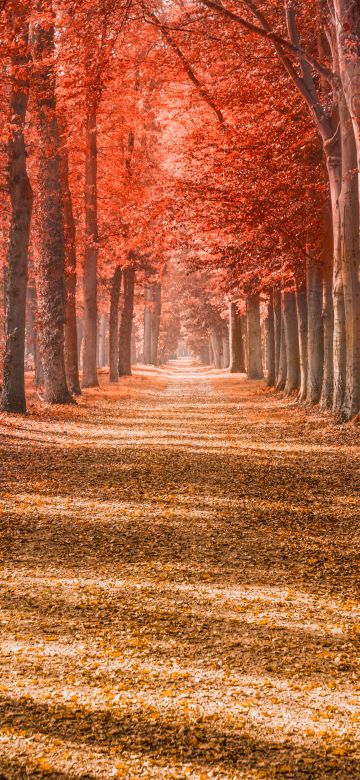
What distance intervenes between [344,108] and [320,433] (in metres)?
5.88

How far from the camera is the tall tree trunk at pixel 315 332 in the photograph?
21.7 meters

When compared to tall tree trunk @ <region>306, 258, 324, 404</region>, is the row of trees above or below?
above

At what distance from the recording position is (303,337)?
23.9 meters

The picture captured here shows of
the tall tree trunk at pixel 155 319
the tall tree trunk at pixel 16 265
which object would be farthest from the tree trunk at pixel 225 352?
the tall tree trunk at pixel 16 265

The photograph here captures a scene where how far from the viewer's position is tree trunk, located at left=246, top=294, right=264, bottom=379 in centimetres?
3641

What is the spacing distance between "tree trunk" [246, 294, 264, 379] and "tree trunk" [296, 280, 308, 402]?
10266 millimetres

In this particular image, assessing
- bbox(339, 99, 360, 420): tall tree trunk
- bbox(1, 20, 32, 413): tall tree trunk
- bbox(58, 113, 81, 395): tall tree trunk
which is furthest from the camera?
bbox(58, 113, 81, 395): tall tree trunk

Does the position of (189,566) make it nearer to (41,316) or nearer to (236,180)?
(236,180)

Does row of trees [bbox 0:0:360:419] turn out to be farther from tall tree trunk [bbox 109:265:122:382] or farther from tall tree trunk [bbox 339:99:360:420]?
tall tree trunk [bbox 109:265:122:382]

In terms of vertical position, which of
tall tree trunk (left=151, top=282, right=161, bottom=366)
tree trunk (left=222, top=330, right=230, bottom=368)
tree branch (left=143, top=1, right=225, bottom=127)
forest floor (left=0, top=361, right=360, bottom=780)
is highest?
tree branch (left=143, top=1, right=225, bottom=127)

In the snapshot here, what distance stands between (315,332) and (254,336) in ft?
52.1

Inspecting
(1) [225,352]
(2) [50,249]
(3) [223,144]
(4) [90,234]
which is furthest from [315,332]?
(1) [225,352]

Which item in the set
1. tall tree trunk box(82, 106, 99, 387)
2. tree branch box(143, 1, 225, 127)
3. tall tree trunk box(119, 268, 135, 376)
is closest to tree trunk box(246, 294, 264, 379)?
tall tree trunk box(119, 268, 135, 376)

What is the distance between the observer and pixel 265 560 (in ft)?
24.0
